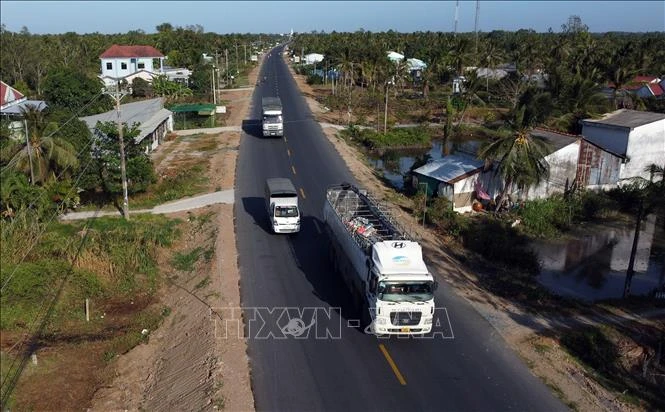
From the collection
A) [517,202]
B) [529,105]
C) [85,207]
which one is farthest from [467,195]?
[85,207]

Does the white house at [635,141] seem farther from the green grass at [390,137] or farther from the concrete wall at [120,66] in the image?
the concrete wall at [120,66]

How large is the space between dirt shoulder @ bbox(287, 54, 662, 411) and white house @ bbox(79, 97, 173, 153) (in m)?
24.8

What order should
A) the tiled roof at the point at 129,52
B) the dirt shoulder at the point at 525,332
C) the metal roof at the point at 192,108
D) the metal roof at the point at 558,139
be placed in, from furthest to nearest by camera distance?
the tiled roof at the point at 129,52 → the metal roof at the point at 192,108 → the metal roof at the point at 558,139 → the dirt shoulder at the point at 525,332

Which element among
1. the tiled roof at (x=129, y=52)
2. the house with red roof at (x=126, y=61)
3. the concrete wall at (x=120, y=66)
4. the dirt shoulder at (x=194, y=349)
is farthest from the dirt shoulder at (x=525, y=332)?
the tiled roof at (x=129, y=52)

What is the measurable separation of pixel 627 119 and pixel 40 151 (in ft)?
147

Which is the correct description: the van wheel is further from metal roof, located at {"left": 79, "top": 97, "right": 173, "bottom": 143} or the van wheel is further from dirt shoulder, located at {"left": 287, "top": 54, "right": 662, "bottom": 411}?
metal roof, located at {"left": 79, "top": 97, "right": 173, "bottom": 143}

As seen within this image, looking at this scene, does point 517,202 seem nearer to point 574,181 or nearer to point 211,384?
point 574,181

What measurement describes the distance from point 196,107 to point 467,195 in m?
43.0

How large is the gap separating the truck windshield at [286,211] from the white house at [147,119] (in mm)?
21023

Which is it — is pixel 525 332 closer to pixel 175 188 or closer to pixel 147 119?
pixel 175 188

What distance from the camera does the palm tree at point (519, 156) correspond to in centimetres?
3694

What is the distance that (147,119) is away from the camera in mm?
55156

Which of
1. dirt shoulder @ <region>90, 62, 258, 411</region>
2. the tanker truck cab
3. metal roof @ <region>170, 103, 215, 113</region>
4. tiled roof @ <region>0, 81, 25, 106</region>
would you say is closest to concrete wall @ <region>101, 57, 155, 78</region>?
tiled roof @ <region>0, 81, 25, 106</region>

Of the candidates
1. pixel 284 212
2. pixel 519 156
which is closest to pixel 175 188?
pixel 284 212
